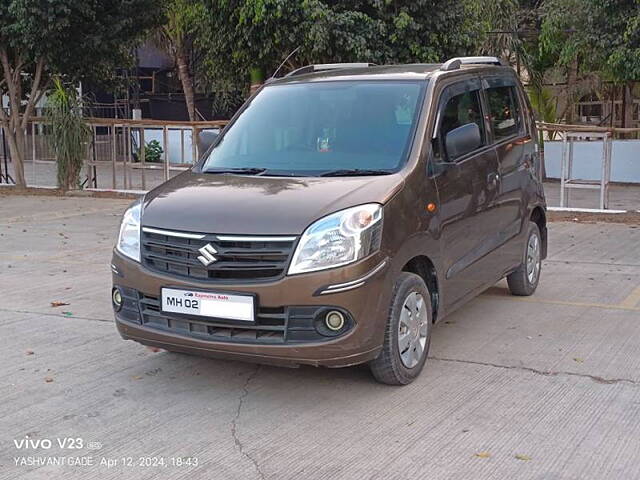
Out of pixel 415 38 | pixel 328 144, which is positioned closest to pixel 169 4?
pixel 415 38

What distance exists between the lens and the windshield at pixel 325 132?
5102 millimetres

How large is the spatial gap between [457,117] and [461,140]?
1.41 feet

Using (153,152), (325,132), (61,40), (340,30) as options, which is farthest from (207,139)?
(153,152)

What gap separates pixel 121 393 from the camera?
4828mm

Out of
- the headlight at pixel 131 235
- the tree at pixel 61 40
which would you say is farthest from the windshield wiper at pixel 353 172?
the tree at pixel 61 40

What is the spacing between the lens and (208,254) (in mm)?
4379

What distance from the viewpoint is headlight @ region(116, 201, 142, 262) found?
15.7 feet

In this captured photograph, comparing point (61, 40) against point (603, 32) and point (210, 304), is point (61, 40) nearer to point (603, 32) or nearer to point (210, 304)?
point (603, 32)

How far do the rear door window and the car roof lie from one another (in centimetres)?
22

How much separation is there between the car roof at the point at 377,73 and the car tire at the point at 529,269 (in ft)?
5.21

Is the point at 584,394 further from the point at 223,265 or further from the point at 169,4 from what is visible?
the point at 169,4

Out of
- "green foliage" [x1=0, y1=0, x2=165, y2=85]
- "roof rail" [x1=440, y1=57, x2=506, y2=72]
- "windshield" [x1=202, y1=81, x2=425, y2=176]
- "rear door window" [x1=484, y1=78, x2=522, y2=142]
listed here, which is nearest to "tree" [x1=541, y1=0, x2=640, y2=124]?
"rear door window" [x1=484, y1=78, x2=522, y2=142]

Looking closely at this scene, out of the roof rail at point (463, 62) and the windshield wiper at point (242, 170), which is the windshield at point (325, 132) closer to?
the windshield wiper at point (242, 170)

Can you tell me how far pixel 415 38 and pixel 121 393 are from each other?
11187mm
